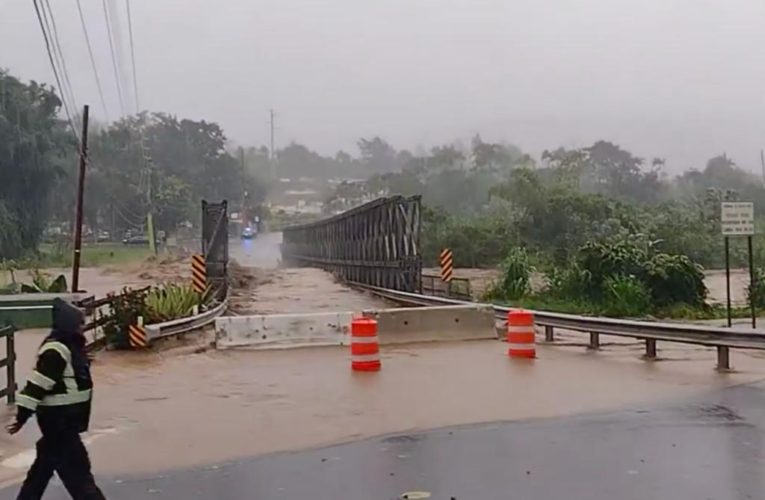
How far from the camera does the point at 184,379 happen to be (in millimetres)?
15516

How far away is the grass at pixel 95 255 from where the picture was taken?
7000 centimetres

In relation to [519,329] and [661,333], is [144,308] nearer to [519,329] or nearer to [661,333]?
[519,329]

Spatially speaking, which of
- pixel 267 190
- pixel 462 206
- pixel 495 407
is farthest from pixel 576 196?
pixel 267 190

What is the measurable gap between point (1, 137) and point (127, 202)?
129 ft

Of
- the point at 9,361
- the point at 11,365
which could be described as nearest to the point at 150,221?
the point at 11,365

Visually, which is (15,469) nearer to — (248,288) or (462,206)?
(248,288)

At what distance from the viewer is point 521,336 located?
17.3 m

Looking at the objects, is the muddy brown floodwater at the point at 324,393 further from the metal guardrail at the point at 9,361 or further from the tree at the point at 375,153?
the tree at the point at 375,153

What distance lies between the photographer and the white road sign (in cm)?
2108

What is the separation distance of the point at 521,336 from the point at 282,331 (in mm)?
4983

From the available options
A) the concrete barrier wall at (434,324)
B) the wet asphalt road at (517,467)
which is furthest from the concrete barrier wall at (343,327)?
the wet asphalt road at (517,467)

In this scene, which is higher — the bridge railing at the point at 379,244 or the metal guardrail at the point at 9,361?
the bridge railing at the point at 379,244

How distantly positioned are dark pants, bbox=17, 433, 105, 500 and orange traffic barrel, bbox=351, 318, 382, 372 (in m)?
9.02

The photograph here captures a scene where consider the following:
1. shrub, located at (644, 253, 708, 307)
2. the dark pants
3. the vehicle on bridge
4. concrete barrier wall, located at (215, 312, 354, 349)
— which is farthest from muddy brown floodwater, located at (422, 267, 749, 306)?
the vehicle on bridge
